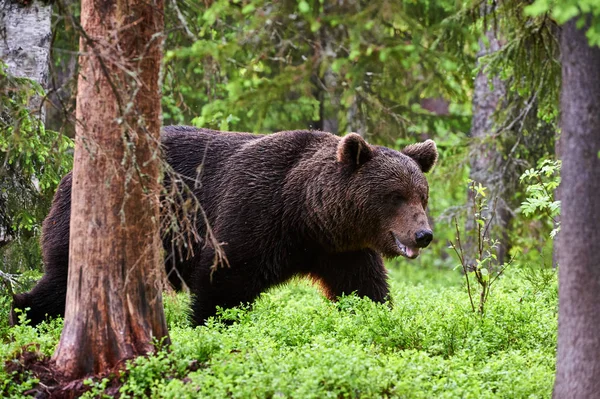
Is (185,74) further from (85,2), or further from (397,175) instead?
(85,2)

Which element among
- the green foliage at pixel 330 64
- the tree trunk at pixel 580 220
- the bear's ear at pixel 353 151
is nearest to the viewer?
the tree trunk at pixel 580 220

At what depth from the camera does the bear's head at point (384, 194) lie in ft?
26.9

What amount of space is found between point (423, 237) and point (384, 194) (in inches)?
24.8

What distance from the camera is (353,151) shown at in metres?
8.41

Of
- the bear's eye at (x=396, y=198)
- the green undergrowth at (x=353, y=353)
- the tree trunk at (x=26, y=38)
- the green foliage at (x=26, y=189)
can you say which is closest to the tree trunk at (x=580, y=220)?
the green undergrowth at (x=353, y=353)

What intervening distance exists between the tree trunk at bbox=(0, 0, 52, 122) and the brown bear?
1659 mm

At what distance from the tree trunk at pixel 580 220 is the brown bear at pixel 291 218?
2.82 meters

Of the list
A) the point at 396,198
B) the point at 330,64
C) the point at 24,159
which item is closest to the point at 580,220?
the point at 396,198

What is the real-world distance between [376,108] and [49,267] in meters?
7.72

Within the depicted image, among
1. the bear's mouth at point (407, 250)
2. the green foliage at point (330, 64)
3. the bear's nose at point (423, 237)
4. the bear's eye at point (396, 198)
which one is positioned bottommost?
the bear's mouth at point (407, 250)

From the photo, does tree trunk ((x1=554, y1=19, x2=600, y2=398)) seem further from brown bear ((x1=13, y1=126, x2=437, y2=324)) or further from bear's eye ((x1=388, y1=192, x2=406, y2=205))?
bear's eye ((x1=388, y1=192, x2=406, y2=205))

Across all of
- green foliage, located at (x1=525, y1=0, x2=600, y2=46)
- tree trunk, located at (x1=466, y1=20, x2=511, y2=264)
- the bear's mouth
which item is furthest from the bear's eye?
tree trunk, located at (x1=466, y1=20, x2=511, y2=264)

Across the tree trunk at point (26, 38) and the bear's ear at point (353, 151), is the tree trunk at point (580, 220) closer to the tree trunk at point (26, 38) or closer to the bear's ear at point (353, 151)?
the bear's ear at point (353, 151)

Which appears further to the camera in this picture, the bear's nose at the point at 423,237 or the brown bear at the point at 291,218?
the brown bear at the point at 291,218
